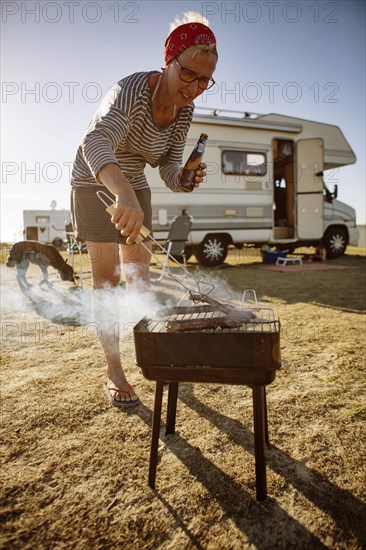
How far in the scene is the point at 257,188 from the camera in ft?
30.0

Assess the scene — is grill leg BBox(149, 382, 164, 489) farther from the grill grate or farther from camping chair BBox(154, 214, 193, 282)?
camping chair BBox(154, 214, 193, 282)

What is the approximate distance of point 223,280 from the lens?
7.08 metres

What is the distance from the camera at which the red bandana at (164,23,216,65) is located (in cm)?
162

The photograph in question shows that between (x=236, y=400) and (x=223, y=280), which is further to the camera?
(x=223, y=280)

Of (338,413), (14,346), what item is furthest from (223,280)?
(338,413)

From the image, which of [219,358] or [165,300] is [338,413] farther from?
[165,300]

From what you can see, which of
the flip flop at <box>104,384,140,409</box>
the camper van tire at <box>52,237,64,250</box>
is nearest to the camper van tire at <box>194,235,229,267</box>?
the flip flop at <box>104,384,140,409</box>

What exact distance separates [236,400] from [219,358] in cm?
98

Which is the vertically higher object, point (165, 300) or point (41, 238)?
point (41, 238)

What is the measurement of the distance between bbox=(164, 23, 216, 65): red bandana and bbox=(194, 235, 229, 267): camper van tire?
7.22 m

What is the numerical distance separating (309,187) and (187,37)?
29.2ft

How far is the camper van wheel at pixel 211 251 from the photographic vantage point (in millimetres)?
8930

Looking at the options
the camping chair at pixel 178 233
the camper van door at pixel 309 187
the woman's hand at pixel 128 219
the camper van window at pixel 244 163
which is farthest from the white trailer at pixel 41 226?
the woman's hand at pixel 128 219

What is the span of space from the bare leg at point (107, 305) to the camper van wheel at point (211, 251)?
6.85m
